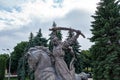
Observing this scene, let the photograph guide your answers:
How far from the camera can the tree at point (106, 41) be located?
26.0 metres

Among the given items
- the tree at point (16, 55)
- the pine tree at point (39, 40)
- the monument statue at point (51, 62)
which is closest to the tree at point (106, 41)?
the pine tree at point (39, 40)

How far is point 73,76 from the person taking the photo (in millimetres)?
11000

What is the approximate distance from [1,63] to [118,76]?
22.0 meters

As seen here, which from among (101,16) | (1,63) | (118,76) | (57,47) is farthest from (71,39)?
(1,63)

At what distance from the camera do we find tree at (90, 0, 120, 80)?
26.0 m

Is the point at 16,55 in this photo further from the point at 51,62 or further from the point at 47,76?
the point at 47,76

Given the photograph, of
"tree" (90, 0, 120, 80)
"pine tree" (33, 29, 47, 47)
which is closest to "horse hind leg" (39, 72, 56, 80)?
"tree" (90, 0, 120, 80)

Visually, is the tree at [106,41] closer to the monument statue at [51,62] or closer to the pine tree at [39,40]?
the pine tree at [39,40]

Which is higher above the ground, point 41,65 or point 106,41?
point 106,41

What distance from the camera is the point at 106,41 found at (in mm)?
26953

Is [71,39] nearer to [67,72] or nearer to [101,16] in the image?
[67,72]

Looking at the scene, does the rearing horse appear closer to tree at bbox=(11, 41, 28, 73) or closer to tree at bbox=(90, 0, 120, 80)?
tree at bbox=(90, 0, 120, 80)

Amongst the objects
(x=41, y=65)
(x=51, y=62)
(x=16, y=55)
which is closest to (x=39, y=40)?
(x=51, y=62)

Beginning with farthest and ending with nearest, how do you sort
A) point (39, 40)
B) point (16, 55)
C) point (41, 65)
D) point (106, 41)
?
point (16, 55) < point (39, 40) < point (106, 41) < point (41, 65)
